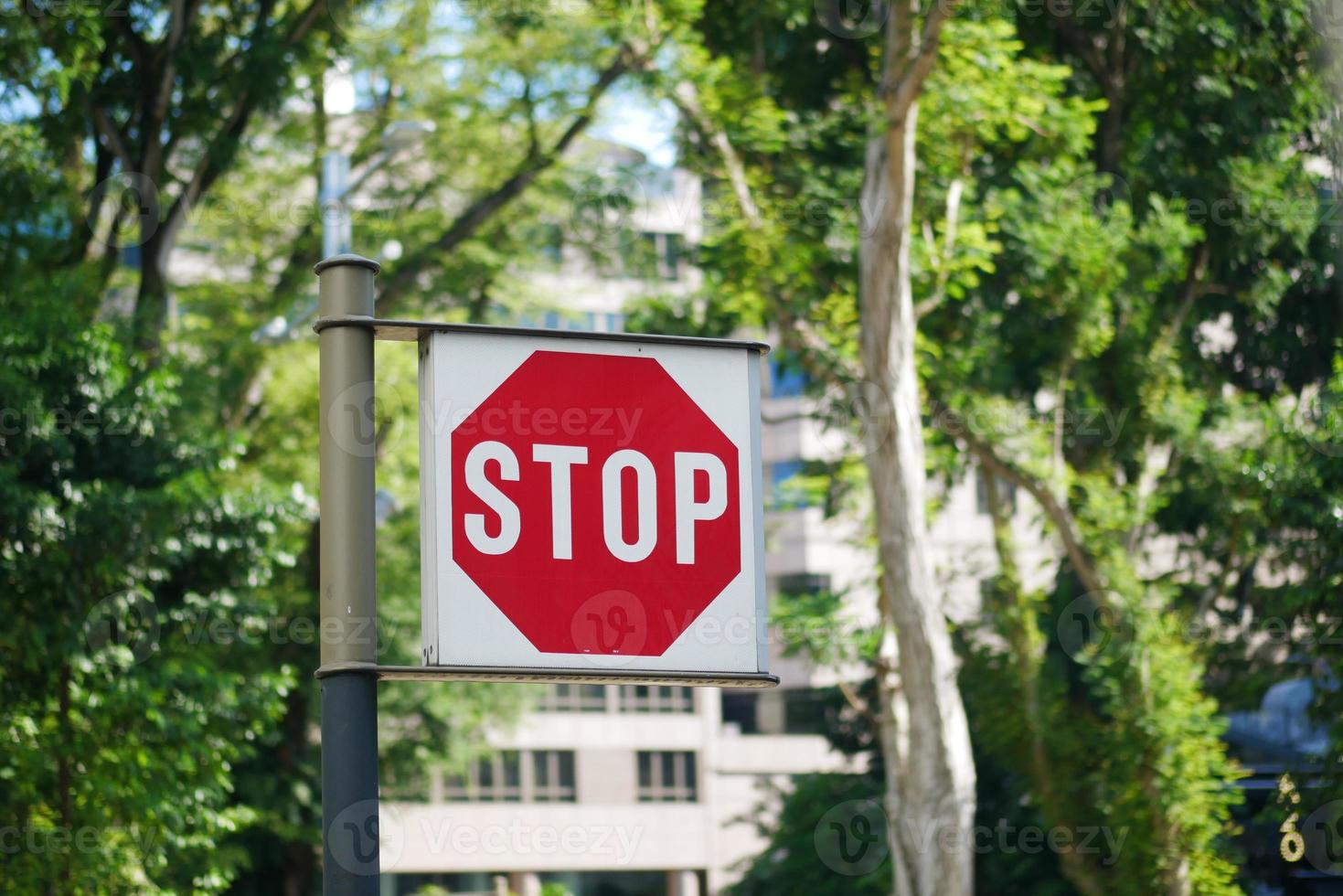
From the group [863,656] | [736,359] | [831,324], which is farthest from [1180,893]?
[736,359]

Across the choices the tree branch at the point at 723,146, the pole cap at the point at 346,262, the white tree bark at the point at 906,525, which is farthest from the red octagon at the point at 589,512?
the tree branch at the point at 723,146

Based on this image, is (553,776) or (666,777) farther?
(666,777)

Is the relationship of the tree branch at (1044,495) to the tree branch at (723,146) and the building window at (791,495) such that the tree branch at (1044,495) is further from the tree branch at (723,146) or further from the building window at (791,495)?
the tree branch at (723,146)

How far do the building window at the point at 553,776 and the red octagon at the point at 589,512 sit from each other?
47.8 m

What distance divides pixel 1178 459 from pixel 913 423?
5.20 m

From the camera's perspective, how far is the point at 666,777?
51531 millimetres

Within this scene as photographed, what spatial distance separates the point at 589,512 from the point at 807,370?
15.8 meters

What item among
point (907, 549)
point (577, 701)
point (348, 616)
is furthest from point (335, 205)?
point (577, 701)

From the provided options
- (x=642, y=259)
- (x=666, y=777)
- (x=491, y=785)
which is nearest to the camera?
(x=642, y=259)

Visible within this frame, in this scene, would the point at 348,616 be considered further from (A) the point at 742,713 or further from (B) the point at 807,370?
(A) the point at 742,713

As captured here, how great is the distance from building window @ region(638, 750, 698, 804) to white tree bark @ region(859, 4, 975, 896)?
116 feet

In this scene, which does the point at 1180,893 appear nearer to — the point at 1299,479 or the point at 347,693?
the point at 1299,479

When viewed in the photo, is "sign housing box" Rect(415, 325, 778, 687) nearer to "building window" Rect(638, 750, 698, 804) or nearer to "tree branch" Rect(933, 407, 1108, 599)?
"tree branch" Rect(933, 407, 1108, 599)

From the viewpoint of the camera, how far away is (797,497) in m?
22.5
